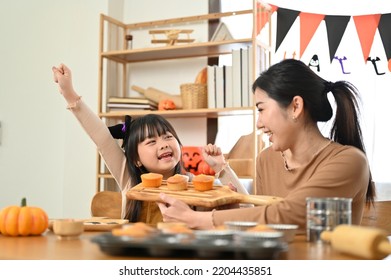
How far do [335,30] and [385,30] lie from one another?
327 millimetres

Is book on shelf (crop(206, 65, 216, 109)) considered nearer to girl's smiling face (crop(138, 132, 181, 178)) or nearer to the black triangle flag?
the black triangle flag

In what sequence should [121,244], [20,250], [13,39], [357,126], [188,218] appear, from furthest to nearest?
[13,39] → [357,126] → [188,218] → [20,250] → [121,244]

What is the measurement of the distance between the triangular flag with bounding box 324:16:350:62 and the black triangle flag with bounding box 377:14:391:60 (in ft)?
0.73

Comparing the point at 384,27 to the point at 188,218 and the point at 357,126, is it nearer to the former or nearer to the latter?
the point at 357,126

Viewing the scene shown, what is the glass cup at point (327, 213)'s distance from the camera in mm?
1023

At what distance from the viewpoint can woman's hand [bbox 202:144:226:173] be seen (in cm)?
204

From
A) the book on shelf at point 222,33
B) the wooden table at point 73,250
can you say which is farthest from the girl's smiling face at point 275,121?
the book on shelf at point 222,33

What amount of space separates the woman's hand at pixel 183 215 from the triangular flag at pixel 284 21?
8.82 ft

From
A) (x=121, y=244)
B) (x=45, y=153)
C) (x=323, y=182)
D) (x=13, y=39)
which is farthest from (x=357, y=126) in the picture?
(x=13, y=39)

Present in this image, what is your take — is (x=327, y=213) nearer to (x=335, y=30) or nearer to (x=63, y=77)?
(x=63, y=77)

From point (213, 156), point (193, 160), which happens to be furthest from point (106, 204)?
point (193, 160)

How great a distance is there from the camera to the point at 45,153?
4.34 m

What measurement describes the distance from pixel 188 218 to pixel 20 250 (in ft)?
1.43

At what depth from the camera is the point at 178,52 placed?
3.88 m
